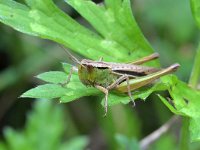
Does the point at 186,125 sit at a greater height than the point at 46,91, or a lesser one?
lesser

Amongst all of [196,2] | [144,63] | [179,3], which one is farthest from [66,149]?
[179,3]

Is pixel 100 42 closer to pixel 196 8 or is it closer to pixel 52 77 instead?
pixel 52 77

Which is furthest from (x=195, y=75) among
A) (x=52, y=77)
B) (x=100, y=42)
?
(x=52, y=77)

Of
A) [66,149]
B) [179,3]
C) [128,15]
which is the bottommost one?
[66,149]

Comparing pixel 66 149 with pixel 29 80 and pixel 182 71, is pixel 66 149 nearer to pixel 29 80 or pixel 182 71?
pixel 29 80

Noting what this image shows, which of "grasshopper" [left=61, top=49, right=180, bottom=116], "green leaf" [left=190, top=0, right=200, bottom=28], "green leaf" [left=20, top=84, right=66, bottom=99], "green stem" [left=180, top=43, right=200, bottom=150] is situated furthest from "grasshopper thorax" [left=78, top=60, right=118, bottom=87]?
"green leaf" [left=190, top=0, right=200, bottom=28]

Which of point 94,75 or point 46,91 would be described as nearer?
point 46,91
